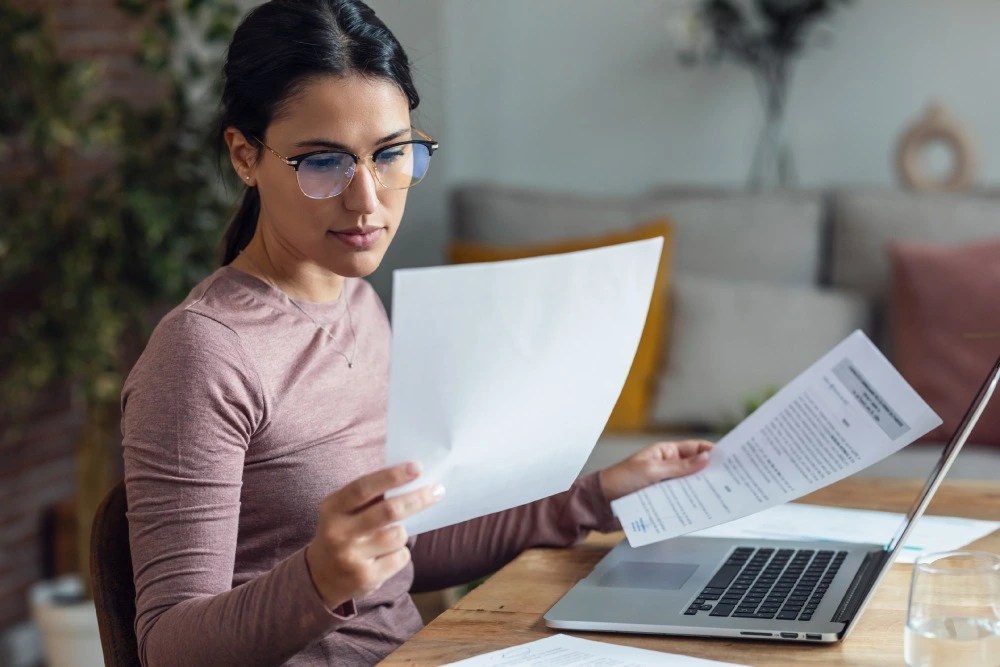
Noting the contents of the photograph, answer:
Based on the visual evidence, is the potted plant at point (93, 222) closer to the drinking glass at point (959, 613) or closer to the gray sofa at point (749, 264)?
the gray sofa at point (749, 264)

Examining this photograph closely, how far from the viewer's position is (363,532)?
83cm

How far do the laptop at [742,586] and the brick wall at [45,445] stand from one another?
1983mm

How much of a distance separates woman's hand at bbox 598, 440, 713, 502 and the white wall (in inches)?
84.7

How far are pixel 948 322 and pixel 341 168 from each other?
74.6 inches

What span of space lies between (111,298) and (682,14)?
5.61 ft

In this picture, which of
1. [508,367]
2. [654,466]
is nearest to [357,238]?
[508,367]

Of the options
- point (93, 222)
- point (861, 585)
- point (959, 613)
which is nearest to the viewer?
point (959, 613)

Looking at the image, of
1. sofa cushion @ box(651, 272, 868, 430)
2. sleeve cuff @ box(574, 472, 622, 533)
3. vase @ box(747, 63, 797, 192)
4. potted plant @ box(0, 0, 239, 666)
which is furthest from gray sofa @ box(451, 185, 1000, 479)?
sleeve cuff @ box(574, 472, 622, 533)

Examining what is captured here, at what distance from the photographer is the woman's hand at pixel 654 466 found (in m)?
1.21

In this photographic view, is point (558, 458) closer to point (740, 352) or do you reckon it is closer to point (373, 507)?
point (373, 507)

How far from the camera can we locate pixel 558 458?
3.09 feet

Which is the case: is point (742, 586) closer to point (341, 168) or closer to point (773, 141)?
point (341, 168)

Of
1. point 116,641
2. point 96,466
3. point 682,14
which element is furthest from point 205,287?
point 682,14

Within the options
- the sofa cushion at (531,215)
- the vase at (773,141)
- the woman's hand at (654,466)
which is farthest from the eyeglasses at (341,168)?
the vase at (773,141)
